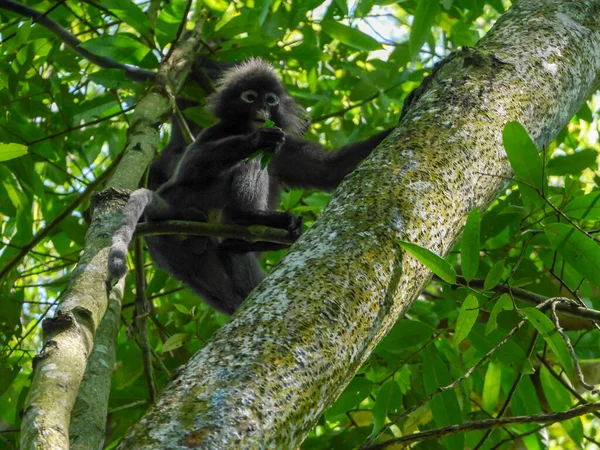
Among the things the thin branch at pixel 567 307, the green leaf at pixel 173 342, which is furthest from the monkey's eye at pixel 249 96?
the thin branch at pixel 567 307

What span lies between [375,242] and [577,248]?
69 centimetres

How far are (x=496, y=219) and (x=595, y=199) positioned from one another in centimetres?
99

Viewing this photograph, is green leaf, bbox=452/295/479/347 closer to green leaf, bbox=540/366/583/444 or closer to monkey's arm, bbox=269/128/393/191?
green leaf, bbox=540/366/583/444

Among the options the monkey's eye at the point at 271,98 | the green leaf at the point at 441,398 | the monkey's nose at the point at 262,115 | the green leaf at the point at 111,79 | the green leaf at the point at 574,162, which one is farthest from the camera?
the monkey's eye at the point at 271,98

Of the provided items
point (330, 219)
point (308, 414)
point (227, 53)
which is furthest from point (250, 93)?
point (308, 414)

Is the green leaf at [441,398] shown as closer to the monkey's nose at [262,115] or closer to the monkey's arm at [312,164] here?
the monkey's arm at [312,164]

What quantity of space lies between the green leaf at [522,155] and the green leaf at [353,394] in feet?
3.38

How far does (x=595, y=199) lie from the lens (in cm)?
206

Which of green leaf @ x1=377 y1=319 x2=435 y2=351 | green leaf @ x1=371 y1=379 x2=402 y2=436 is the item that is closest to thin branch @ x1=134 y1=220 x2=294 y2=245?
green leaf @ x1=377 y1=319 x2=435 y2=351

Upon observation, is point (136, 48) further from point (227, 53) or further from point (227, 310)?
point (227, 310)

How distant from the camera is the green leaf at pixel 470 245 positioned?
167 centimetres

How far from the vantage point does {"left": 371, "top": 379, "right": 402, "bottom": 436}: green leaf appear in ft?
7.85

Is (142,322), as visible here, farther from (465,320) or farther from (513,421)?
(513,421)

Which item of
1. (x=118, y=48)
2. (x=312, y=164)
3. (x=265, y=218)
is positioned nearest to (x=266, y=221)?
(x=265, y=218)
